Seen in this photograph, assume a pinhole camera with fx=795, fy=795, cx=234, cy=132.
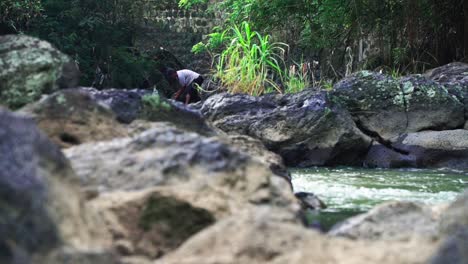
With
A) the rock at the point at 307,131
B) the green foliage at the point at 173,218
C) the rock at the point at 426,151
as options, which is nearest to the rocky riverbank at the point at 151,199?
the green foliage at the point at 173,218

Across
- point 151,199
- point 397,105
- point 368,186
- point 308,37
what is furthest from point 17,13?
point 151,199

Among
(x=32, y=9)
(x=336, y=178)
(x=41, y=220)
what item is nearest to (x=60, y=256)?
(x=41, y=220)

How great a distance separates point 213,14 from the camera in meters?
22.5

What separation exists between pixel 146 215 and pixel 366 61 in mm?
10347

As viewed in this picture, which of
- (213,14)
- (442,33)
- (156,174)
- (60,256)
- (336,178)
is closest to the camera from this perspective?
(60,256)

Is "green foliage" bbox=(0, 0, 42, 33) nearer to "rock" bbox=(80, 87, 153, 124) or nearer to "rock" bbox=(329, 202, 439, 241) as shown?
"rock" bbox=(80, 87, 153, 124)

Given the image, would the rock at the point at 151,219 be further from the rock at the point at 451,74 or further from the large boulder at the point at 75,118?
the rock at the point at 451,74

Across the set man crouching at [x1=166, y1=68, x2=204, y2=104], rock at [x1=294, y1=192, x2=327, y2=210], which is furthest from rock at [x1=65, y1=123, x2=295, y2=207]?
man crouching at [x1=166, y1=68, x2=204, y2=104]

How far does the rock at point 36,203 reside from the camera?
245cm

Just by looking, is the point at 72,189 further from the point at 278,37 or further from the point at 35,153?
the point at 278,37

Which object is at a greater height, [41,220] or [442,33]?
[41,220]

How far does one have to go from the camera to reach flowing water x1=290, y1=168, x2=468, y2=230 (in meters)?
5.41

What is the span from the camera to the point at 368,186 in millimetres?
6684

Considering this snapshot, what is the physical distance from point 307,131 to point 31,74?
16.7ft
